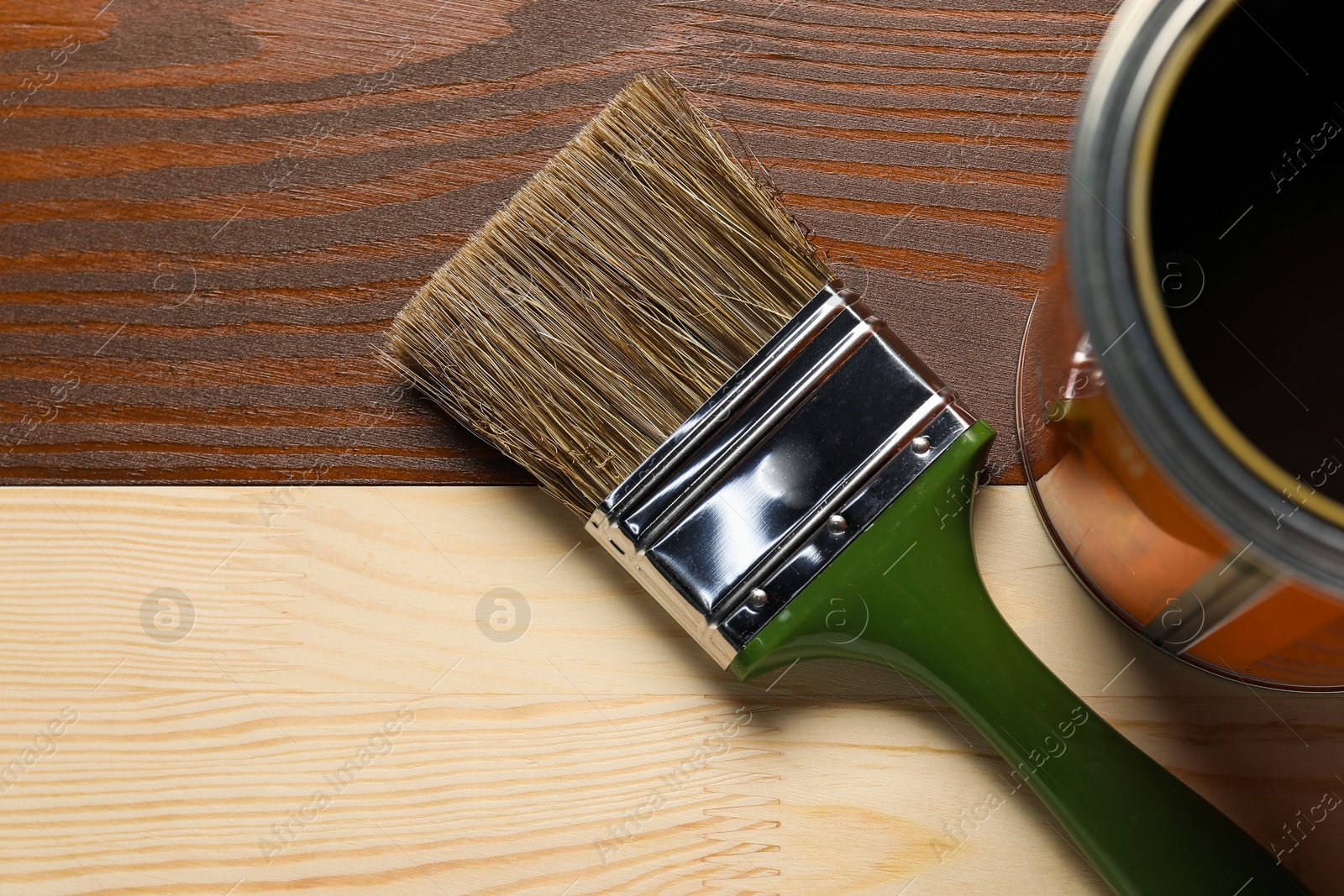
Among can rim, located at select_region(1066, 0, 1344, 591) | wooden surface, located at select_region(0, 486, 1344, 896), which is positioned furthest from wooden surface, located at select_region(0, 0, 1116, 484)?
can rim, located at select_region(1066, 0, 1344, 591)

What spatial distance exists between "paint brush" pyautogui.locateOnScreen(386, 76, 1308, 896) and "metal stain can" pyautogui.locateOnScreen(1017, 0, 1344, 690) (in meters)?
0.09

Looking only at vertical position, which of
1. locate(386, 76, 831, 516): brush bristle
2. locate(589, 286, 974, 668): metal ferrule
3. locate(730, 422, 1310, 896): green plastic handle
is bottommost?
locate(730, 422, 1310, 896): green plastic handle

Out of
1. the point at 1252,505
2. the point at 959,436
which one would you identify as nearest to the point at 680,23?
the point at 959,436

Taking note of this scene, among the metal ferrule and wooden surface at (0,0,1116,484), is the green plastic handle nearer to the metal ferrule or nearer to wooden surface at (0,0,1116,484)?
the metal ferrule

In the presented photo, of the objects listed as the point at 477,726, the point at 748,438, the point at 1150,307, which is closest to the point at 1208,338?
the point at 1150,307

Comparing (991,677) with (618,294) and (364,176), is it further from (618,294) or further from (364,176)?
(364,176)

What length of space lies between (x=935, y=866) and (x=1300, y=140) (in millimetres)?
509

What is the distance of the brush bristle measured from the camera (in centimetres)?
64

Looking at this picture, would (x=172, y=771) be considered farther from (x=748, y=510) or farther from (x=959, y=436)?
(x=959, y=436)

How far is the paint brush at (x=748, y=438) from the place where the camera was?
60cm

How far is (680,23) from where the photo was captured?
76cm

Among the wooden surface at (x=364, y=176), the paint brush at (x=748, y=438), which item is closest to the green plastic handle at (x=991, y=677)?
the paint brush at (x=748, y=438)

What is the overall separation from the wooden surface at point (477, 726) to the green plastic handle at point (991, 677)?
75 millimetres

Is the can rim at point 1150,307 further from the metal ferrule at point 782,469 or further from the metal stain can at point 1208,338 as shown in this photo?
the metal ferrule at point 782,469
